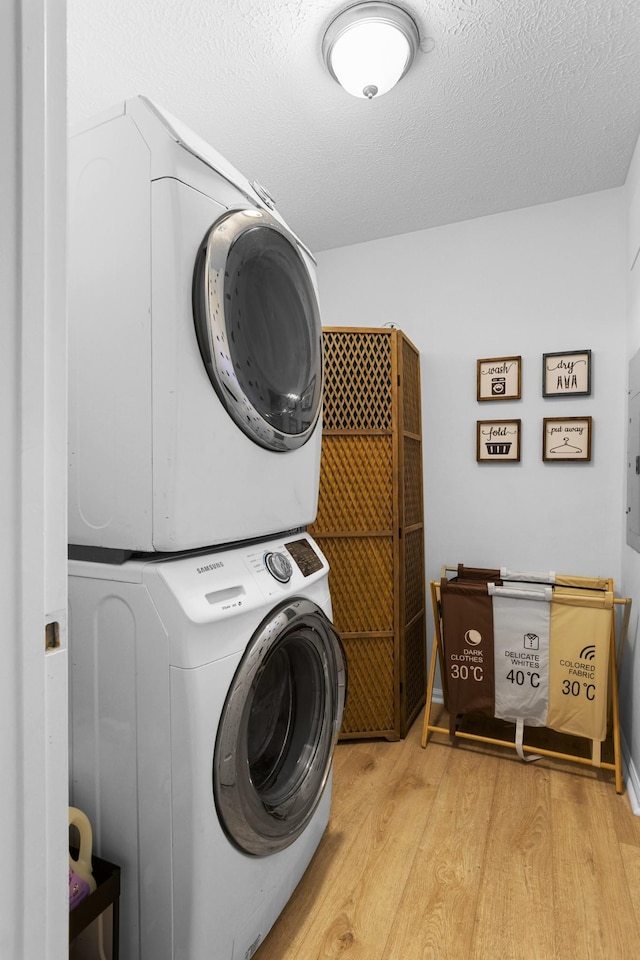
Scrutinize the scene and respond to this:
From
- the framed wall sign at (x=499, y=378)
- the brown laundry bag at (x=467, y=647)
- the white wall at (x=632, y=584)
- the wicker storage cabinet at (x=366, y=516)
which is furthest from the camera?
the framed wall sign at (x=499, y=378)

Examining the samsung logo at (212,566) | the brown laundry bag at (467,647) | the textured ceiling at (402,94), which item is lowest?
the brown laundry bag at (467,647)

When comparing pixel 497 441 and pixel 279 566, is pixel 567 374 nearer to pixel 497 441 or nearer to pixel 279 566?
pixel 497 441

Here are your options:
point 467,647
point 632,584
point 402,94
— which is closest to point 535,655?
point 467,647

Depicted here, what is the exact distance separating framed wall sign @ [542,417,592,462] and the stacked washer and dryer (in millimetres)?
1801

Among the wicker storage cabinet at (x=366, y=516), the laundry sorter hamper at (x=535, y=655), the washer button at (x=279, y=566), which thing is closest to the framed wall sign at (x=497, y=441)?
the wicker storage cabinet at (x=366, y=516)

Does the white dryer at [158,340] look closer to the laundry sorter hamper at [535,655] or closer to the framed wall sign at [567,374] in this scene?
the laundry sorter hamper at [535,655]

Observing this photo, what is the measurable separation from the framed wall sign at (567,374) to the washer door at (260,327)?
1486 mm

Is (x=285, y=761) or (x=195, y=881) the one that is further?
(x=285, y=761)

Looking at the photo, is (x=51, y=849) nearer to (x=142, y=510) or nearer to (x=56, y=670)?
(x=56, y=670)

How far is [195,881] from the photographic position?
102 centimetres

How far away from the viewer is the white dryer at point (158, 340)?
1036 millimetres

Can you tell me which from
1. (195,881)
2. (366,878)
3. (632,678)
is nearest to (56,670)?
(195,881)

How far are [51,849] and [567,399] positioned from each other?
8.49 feet

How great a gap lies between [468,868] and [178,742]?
1.18m
